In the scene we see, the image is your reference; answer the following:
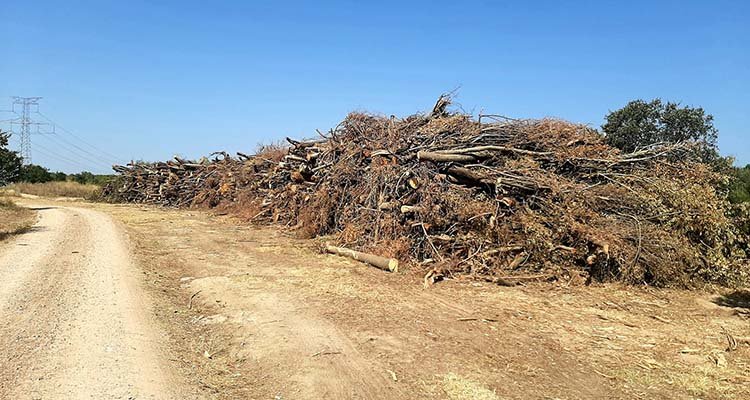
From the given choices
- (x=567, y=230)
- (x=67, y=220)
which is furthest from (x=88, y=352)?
(x=67, y=220)

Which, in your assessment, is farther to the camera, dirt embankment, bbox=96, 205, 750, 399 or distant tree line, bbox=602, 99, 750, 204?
distant tree line, bbox=602, 99, 750, 204

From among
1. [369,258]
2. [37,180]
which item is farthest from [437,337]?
[37,180]

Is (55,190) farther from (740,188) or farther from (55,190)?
(740,188)

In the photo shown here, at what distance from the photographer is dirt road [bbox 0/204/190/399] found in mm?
3756

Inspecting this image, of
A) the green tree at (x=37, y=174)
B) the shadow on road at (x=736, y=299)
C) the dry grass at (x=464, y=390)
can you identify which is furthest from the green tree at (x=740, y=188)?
the green tree at (x=37, y=174)

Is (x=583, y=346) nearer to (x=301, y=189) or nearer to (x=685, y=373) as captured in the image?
(x=685, y=373)

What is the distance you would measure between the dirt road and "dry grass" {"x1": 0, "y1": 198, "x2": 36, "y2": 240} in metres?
3.96

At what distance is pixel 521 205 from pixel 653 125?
28.0 ft

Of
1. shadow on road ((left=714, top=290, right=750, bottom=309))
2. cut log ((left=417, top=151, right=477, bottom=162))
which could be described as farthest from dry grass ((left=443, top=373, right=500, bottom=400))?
cut log ((left=417, top=151, right=477, bottom=162))

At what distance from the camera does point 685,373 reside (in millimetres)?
4238

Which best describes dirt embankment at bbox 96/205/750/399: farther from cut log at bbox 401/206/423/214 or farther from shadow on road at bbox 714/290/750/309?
cut log at bbox 401/206/423/214

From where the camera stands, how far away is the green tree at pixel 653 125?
45.1 ft

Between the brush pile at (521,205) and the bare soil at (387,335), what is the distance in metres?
0.55

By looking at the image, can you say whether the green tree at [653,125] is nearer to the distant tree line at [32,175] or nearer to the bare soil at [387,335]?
the bare soil at [387,335]
